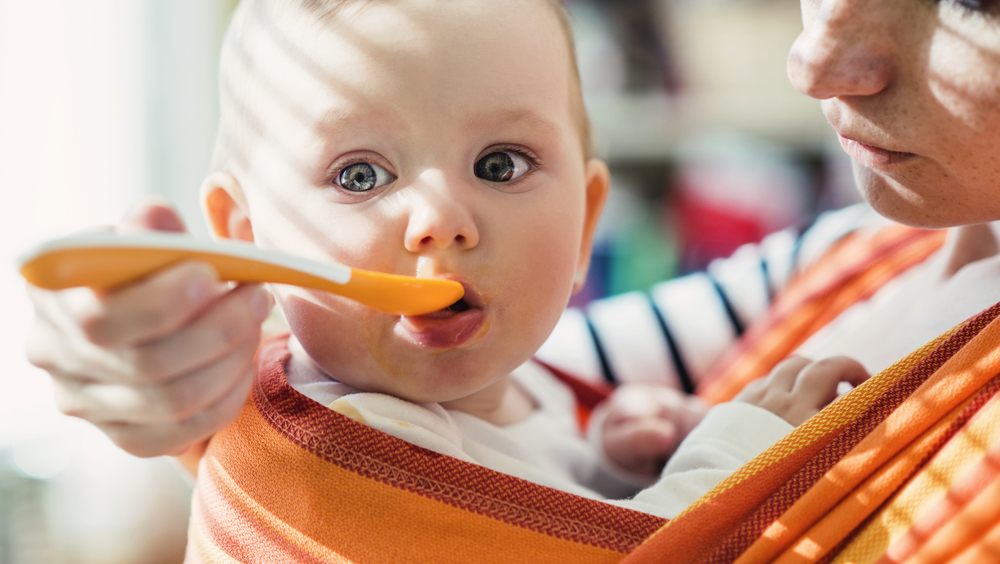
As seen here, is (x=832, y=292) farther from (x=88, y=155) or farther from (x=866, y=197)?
(x=88, y=155)

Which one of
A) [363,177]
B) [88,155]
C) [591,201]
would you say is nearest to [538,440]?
[591,201]

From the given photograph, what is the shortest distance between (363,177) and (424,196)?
61 mm

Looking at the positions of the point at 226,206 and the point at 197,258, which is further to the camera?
the point at 226,206

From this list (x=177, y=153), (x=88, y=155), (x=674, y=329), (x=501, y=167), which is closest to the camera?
(x=501, y=167)

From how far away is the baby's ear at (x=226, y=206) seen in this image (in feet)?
2.19

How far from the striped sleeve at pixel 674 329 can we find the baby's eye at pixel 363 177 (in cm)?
56

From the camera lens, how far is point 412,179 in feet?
1.88

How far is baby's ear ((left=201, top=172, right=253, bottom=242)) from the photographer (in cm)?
67

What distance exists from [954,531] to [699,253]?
1.83 meters

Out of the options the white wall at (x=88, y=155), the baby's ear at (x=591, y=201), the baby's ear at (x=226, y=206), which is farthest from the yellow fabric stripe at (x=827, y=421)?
the white wall at (x=88, y=155)

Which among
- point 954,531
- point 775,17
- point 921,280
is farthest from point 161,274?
point 775,17

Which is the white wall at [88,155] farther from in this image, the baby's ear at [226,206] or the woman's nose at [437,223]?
the woman's nose at [437,223]

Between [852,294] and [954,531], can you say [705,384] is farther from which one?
[954,531]

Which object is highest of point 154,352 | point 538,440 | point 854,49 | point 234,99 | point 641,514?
point 854,49
